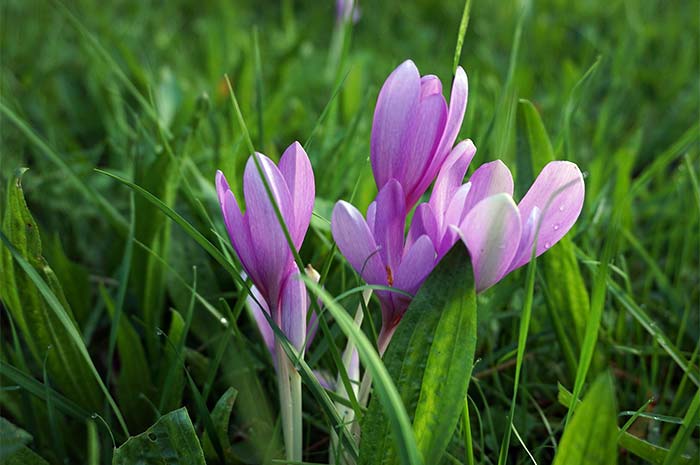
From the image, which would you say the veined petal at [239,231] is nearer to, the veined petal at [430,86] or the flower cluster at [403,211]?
the flower cluster at [403,211]

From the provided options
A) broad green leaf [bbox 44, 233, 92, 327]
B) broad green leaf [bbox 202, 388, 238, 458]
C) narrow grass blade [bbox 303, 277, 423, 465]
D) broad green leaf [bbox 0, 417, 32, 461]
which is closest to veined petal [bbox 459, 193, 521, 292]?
narrow grass blade [bbox 303, 277, 423, 465]

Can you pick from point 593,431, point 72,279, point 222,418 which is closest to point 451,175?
point 593,431

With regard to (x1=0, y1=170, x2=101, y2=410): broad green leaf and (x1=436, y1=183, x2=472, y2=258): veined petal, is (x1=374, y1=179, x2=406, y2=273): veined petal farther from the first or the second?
(x1=0, y1=170, x2=101, y2=410): broad green leaf

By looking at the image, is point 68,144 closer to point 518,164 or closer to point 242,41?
point 242,41

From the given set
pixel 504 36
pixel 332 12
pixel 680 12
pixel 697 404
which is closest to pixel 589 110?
pixel 504 36

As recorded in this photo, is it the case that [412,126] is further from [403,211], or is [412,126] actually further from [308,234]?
[308,234]

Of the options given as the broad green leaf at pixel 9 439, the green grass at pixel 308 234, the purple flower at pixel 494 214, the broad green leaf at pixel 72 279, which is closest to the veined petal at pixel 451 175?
the purple flower at pixel 494 214
